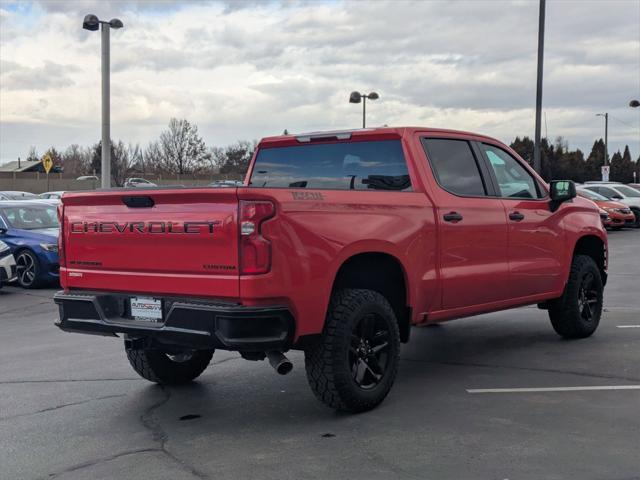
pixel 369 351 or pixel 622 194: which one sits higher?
pixel 622 194

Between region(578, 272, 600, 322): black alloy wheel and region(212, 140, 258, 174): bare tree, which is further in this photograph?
region(212, 140, 258, 174): bare tree

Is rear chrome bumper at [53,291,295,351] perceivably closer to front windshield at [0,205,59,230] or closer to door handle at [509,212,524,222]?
door handle at [509,212,524,222]

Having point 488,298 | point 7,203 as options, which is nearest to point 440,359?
point 488,298

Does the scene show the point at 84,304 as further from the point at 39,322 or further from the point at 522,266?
the point at 39,322

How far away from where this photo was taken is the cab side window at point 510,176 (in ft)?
24.8

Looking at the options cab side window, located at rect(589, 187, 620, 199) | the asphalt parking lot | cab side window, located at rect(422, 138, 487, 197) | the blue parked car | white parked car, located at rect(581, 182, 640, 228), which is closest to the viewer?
the asphalt parking lot

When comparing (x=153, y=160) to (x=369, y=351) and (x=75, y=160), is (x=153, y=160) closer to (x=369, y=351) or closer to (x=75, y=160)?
(x=75, y=160)

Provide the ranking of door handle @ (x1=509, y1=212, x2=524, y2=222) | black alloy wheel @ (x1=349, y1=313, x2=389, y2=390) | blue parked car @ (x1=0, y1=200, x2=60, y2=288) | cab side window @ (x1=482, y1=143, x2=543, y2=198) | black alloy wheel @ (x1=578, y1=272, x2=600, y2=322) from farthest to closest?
1. blue parked car @ (x1=0, y1=200, x2=60, y2=288)
2. black alloy wheel @ (x1=578, y1=272, x2=600, y2=322)
3. cab side window @ (x1=482, y1=143, x2=543, y2=198)
4. door handle @ (x1=509, y1=212, x2=524, y2=222)
5. black alloy wheel @ (x1=349, y1=313, x2=389, y2=390)

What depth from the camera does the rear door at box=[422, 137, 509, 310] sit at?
667 centimetres

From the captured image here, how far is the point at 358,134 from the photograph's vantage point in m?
7.05

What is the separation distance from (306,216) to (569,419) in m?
2.20

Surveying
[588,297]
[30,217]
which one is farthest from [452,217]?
[30,217]

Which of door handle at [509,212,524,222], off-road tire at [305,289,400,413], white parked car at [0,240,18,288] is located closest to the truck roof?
door handle at [509,212,524,222]

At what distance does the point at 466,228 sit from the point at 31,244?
9728 millimetres
